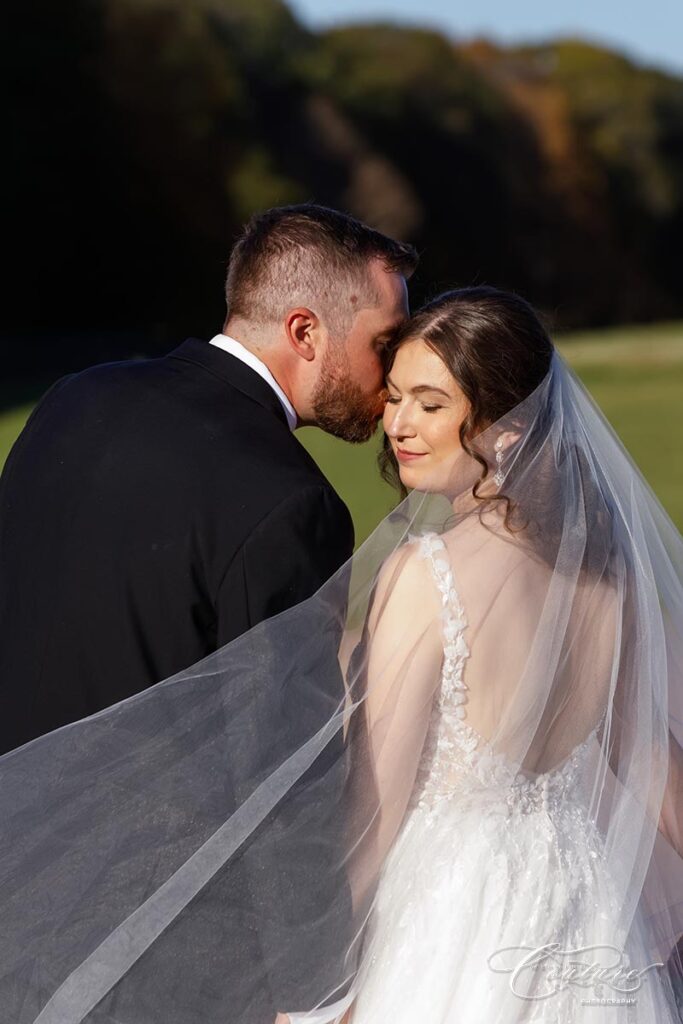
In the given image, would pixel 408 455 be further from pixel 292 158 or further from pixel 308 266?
pixel 292 158

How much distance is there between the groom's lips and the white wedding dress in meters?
0.33

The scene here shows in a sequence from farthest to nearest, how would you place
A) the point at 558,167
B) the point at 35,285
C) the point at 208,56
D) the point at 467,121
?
1. the point at 558,167
2. the point at 467,121
3. the point at 208,56
4. the point at 35,285

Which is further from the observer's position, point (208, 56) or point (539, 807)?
point (208, 56)

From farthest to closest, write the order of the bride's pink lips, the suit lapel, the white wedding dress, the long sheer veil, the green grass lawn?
the green grass lawn < the bride's pink lips < the suit lapel < the white wedding dress < the long sheer veil

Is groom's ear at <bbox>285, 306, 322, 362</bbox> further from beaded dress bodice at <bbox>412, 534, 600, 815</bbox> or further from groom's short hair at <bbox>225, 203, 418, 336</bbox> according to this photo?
beaded dress bodice at <bbox>412, 534, 600, 815</bbox>

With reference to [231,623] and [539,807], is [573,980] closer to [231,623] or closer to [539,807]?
[539,807]

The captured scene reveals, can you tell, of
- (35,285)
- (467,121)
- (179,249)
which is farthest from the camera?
(467,121)

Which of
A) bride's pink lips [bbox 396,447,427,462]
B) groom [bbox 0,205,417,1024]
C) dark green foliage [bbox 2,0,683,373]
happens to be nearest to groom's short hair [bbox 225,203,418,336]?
groom [bbox 0,205,417,1024]

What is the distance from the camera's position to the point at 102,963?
9.00 ft

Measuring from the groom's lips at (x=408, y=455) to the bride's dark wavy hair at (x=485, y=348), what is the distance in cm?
13

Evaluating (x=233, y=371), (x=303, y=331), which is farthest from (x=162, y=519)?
(x=303, y=331)

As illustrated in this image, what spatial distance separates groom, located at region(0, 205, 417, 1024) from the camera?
276cm

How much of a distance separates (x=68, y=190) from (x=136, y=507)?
103 ft

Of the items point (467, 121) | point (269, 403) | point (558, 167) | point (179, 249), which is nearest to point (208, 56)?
point (179, 249)
